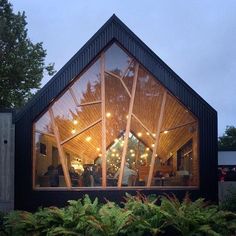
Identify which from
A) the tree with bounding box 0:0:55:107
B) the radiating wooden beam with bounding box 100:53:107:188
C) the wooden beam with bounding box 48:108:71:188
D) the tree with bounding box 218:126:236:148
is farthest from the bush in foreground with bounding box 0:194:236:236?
the tree with bounding box 218:126:236:148

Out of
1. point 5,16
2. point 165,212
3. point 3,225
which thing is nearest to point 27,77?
point 5,16

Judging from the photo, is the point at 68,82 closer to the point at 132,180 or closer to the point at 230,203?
the point at 132,180

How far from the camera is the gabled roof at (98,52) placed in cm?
1741

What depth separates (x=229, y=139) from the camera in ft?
273

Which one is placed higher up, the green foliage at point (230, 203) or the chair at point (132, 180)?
the chair at point (132, 180)

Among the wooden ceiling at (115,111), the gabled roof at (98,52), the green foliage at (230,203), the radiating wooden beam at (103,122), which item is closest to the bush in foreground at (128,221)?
the green foliage at (230,203)

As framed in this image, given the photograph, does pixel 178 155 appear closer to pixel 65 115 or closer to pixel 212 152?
pixel 212 152

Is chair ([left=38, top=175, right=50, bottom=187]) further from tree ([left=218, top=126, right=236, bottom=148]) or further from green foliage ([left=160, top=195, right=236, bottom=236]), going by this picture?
tree ([left=218, top=126, right=236, bottom=148])

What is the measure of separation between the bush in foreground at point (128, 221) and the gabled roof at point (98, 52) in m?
4.50

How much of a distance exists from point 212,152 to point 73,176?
15.3 feet

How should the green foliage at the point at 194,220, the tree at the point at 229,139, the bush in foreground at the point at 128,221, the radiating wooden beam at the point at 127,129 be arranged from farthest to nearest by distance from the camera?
1. the tree at the point at 229,139
2. the radiating wooden beam at the point at 127,129
3. the green foliage at the point at 194,220
4. the bush in foreground at the point at 128,221

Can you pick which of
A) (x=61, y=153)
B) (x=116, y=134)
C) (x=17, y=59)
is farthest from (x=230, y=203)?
(x=17, y=59)

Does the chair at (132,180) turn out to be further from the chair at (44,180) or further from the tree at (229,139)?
the tree at (229,139)

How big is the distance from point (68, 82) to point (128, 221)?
654 centimetres
